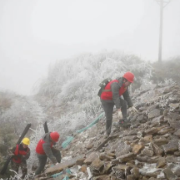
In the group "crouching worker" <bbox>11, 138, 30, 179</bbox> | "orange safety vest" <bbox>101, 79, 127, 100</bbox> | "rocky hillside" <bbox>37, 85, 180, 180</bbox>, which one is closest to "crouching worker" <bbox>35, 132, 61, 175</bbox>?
"rocky hillside" <bbox>37, 85, 180, 180</bbox>

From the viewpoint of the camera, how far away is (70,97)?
11.1 meters

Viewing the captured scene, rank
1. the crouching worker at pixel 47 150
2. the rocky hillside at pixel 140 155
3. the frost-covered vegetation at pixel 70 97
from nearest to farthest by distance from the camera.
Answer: the rocky hillside at pixel 140 155, the crouching worker at pixel 47 150, the frost-covered vegetation at pixel 70 97

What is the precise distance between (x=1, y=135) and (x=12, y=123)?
4.91 ft

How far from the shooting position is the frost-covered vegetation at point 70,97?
7613 mm

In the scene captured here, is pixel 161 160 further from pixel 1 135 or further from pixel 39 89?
pixel 39 89

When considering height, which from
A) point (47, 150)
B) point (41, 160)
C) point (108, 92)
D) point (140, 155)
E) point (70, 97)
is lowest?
point (41, 160)

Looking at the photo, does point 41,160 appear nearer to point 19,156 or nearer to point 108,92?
point 19,156

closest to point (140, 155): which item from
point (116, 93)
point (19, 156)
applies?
point (116, 93)

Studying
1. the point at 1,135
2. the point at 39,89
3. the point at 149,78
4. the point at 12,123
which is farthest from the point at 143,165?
the point at 39,89

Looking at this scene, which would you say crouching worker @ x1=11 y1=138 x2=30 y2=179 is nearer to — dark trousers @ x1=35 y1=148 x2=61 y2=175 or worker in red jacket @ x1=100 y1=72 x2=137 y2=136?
dark trousers @ x1=35 y1=148 x2=61 y2=175

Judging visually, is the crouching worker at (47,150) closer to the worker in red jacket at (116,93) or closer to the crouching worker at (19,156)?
the crouching worker at (19,156)

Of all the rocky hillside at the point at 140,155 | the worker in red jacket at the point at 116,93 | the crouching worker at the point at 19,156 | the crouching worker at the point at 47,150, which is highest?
the worker in red jacket at the point at 116,93

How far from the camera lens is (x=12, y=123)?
859 centimetres

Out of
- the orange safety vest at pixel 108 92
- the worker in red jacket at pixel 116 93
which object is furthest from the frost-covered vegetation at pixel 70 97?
the orange safety vest at pixel 108 92
